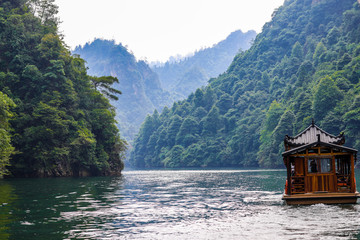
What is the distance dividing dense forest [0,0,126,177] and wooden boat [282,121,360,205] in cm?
4160

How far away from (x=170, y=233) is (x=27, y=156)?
48.5 meters

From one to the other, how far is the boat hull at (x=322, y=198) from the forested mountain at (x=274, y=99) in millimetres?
Result: 59126

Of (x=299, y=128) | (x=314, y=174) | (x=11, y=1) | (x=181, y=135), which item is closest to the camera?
(x=314, y=174)

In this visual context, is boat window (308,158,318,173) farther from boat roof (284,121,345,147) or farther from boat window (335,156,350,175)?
boat window (335,156,350,175)

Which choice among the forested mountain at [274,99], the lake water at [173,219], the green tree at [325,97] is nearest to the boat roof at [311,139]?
the lake water at [173,219]

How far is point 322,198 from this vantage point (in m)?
24.9

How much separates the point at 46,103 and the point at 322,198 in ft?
160

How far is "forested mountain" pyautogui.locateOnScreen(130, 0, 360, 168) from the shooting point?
307ft

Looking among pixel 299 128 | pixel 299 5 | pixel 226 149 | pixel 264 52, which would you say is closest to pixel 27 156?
pixel 299 128

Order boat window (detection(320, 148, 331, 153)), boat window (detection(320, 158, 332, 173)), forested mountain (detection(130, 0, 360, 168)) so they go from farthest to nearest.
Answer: forested mountain (detection(130, 0, 360, 168)) < boat window (detection(320, 158, 332, 173)) < boat window (detection(320, 148, 331, 153))

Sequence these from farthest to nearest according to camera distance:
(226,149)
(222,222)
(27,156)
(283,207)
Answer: (226,149)
(27,156)
(283,207)
(222,222)

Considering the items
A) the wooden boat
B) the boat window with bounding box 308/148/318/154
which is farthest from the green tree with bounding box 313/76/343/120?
the boat window with bounding box 308/148/318/154

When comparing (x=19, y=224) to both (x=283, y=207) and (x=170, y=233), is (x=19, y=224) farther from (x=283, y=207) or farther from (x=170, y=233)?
(x=283, y=207)

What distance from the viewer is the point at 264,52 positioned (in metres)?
176
